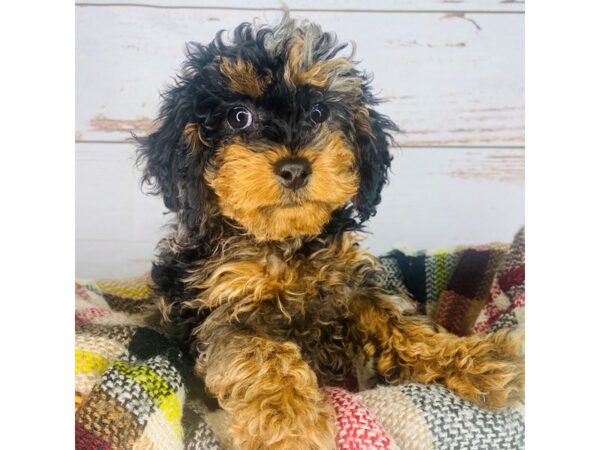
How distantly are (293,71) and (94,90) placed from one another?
555 mm

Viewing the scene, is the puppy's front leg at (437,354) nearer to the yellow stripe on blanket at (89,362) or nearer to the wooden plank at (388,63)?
the wooden plank at (388,63)

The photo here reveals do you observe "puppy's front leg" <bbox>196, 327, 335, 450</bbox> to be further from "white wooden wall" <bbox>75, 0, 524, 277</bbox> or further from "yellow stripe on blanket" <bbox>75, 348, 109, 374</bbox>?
"white wooden wall" <bbox>75, 0, 524, 277</bbox>

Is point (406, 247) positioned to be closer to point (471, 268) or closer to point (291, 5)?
point (471, 268)

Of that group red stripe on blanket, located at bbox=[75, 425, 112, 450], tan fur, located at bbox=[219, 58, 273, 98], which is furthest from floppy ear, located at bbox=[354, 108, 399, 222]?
red stripe on blanket, located at bbox=[75, 425, 112, 450]

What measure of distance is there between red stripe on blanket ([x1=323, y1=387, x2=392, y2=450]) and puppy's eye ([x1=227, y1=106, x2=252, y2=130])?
2.44 ft

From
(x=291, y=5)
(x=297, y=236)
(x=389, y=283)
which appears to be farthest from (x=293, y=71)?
(x=389, y=283)

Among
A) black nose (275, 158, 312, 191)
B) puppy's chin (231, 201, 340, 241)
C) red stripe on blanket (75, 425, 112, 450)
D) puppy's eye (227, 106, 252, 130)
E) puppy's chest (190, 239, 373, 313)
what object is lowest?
red stripe on blanket (75, 425, 112, 450)

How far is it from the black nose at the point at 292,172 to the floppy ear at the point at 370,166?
0.38 metres

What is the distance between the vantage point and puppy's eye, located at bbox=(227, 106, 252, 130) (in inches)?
67.4

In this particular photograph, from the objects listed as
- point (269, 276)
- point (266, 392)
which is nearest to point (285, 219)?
point (269, 276)

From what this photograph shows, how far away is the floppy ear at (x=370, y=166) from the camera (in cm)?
192

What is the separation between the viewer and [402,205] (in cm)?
245
